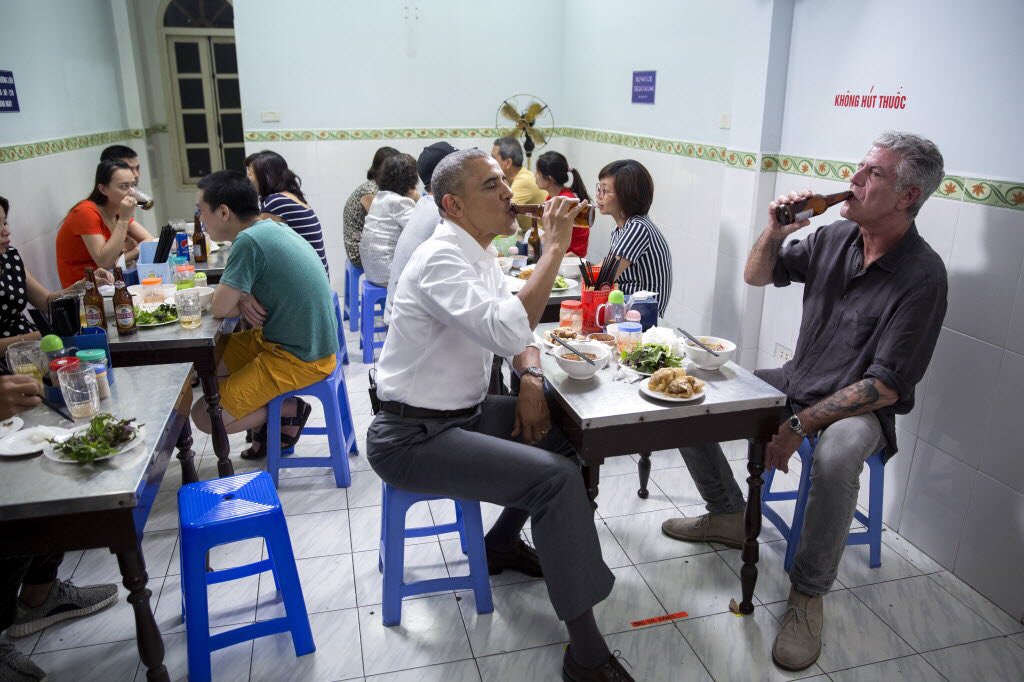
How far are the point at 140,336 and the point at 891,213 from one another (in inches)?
96.4

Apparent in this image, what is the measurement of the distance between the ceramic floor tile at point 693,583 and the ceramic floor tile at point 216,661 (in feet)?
4.17

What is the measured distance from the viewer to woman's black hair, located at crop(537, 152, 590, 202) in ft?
13.4

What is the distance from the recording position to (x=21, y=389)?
1.82 meters

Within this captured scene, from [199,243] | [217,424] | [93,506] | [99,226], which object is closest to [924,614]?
[93,506]

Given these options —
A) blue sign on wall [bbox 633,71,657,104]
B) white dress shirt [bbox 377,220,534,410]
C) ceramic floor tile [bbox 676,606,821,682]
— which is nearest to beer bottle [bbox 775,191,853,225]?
white dress shirt [bbox 377,220,534,410]

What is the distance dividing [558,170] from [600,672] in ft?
9.40

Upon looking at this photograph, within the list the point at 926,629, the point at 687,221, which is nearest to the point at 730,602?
the point at 926,629

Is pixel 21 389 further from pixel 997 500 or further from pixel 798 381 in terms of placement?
pixel 997 500

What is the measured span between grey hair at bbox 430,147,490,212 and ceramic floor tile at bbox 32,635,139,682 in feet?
5.20

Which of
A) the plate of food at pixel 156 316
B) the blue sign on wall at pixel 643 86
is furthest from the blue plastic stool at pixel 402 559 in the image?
the blue sign on wall at pixel 643 86

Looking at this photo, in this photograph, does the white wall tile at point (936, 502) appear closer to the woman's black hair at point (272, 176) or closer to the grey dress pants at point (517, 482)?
the grey dress pants at point (517, 482)

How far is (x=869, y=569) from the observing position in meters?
2.46

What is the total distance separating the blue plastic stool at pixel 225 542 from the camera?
1867 millimetres

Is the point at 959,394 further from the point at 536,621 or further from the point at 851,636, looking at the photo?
the point at 536,621
